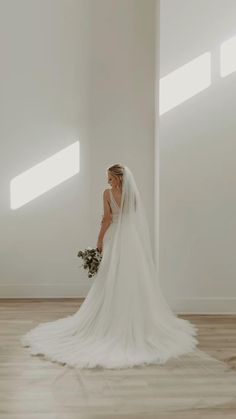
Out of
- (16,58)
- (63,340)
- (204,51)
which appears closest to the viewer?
(63,340)

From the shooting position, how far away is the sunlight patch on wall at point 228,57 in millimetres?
6781

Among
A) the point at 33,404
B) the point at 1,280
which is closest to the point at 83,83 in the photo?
the point at 1,280

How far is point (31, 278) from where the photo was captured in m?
7.94

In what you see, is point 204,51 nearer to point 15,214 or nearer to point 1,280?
point 15,214

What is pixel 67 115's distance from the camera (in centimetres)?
789

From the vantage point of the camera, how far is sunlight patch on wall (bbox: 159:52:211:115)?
266 inches

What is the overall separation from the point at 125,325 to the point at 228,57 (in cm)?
354

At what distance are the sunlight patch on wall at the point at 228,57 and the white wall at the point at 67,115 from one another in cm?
136

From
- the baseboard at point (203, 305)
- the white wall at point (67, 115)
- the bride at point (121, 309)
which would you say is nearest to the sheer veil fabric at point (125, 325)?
the bride at point (121, 309)

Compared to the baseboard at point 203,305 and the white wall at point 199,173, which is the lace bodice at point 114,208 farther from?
the baseboard at point 203,305

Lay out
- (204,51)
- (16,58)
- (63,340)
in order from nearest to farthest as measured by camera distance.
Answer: (63,340) < (204,51) < (16,58)

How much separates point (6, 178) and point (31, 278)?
1.45m

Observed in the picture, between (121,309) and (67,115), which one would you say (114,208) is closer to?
(121,309)

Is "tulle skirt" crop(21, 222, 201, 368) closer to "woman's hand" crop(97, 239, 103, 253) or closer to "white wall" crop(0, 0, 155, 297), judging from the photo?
"woman's hand" crop(97, 239, 103, 253)
